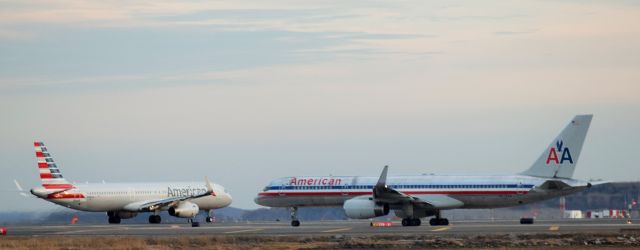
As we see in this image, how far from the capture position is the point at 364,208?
2618 inches

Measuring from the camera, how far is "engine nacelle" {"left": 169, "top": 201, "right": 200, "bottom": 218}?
278ft

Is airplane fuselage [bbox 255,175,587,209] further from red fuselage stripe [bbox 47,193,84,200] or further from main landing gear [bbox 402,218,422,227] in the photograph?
red fuselage stripe [bbox 47,193,84,200]

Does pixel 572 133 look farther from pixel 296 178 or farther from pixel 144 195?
pixel 144 195

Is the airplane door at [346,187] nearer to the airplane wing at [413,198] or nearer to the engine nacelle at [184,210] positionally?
the airplane wing at [413,198]

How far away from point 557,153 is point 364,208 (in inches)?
445

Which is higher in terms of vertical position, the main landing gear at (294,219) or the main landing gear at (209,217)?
the main landing gear at (209,217)

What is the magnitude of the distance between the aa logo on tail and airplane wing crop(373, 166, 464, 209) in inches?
241

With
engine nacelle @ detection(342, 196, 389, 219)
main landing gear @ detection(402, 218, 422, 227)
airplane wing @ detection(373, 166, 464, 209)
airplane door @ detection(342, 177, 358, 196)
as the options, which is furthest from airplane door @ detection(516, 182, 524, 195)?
airplane door @ detection(342, 177, 358, 196)

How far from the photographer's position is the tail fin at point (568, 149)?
211 ft

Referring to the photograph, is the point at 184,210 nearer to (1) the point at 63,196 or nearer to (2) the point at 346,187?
(1) the point at 63,196

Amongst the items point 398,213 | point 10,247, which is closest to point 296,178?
point 398,213

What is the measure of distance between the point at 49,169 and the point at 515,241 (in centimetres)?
4503

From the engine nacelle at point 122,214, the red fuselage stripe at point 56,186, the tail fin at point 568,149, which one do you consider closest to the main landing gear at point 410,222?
the tail fin at point 568,149

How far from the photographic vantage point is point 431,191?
67938 mm
